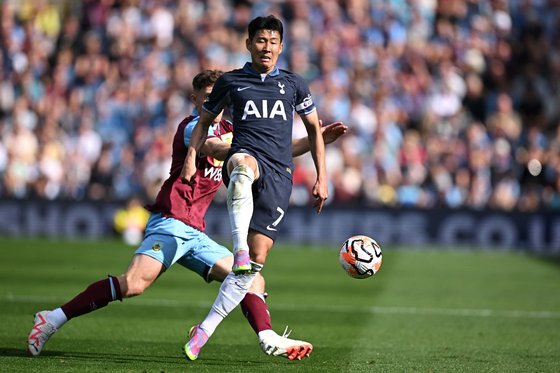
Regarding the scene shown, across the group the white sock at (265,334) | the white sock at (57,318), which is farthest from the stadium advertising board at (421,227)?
the white sock at (265,334)

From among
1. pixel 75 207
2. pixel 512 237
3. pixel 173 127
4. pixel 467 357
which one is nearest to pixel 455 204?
pixel 512 237

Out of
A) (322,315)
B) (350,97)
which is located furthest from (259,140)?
(350,97)

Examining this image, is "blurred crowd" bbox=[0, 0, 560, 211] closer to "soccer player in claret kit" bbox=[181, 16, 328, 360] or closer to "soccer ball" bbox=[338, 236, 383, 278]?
"soccer ball" bbox=[338, 236, 383, 278]

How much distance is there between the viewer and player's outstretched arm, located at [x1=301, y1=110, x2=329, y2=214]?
26.3 ft

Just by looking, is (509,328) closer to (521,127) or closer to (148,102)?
(521,127)

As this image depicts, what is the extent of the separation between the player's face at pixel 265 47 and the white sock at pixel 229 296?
162cm

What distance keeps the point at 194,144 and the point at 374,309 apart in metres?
5.69

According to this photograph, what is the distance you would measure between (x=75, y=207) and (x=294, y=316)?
11716 millimetres

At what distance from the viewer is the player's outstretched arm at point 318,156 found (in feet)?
26.3

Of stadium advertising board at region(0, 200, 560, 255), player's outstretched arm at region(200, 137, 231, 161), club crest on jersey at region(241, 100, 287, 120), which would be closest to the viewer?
club crest on jersey at region(241, 100, 287, 120)

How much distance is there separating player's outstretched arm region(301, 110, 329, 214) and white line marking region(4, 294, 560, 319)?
4.99 metres

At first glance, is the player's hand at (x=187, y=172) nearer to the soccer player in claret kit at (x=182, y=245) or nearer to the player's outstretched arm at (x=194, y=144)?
the player's outstretched arm at (x=194, y=144)

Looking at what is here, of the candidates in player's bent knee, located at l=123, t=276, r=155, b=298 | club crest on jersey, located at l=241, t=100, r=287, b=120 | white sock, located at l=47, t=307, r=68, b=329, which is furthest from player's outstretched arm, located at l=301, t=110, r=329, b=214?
white sock, located at l=47, t=307, r=68, b=329

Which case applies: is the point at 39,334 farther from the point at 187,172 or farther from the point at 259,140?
the point at 259,140
